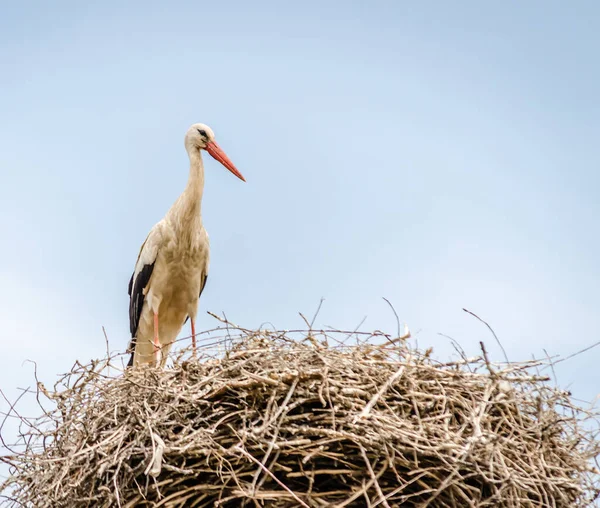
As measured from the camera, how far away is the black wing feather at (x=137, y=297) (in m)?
6.39

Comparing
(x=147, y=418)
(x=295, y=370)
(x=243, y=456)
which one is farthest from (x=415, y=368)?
(x=147, y=418)

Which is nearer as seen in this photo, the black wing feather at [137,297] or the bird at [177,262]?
the bird at [177,262]

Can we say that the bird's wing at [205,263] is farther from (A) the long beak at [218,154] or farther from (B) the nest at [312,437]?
(B) the nest at [312,437]

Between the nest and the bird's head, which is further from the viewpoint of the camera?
the bird's head

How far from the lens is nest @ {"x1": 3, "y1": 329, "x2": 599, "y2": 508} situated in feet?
11.0

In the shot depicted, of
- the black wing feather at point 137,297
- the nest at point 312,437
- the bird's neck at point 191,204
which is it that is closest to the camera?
the nest at point 312,437

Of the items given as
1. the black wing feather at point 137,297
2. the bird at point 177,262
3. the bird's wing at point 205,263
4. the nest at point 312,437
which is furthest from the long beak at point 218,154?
the nest at point 312,437

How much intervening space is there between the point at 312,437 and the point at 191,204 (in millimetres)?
3101

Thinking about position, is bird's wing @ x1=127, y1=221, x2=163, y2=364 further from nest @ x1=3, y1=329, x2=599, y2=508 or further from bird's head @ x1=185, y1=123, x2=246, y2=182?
nest @ x1=3, y1=329, x2=599, y2=508

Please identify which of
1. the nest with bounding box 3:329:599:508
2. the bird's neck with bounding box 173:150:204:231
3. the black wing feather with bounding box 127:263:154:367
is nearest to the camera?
the nest with bounding box 3:329:599:508

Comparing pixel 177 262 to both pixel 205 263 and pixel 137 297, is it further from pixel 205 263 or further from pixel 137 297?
pixel 137 297

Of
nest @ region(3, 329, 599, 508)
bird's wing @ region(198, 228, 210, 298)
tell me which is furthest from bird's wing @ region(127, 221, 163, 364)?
nest @ region(3, 329, 599, 508)

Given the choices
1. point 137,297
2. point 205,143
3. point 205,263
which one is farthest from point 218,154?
point 137,297

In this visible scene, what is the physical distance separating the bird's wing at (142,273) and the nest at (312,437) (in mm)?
2453
